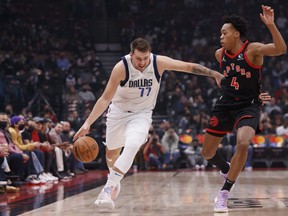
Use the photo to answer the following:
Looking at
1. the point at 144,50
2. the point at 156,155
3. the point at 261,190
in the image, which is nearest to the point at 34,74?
the point at 156,155

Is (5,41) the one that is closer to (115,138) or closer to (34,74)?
(34,74)

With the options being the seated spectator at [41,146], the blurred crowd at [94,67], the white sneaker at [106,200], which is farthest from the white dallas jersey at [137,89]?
the seated spectator at [41,146]

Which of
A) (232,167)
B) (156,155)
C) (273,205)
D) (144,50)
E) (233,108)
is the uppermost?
(144,50)

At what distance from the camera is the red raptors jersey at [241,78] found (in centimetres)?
707

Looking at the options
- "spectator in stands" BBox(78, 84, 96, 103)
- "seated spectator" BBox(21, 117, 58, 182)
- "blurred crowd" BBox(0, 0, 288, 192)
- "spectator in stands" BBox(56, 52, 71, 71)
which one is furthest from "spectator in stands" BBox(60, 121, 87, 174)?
"spectator in stands" BBox(56, 52, 71, 71)

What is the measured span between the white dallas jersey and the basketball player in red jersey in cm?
70

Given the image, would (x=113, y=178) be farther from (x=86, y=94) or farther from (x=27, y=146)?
(x=86, y=94)

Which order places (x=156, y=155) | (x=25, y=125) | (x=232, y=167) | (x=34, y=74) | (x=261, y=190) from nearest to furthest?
(x=232, y=167), (x=261, y=190), (x=25, y=125), (x=156, y=155), (x=34, y=74)

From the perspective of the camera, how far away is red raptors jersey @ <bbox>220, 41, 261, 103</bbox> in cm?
707

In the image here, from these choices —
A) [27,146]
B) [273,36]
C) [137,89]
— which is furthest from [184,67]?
[27,146]

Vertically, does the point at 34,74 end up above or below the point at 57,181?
above

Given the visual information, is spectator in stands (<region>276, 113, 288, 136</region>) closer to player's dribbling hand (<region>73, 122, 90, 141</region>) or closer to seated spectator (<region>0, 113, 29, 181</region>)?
seated spectator (<region>0, 113, 29, 181</region>)

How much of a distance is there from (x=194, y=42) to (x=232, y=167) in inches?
682

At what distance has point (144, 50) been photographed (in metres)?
6.90
